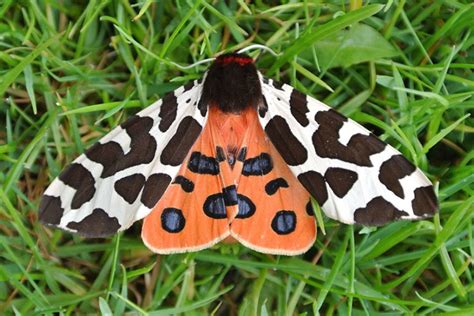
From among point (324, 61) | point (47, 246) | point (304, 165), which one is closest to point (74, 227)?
point (47, 246)

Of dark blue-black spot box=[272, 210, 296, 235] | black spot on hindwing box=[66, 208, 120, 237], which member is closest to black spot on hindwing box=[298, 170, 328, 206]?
dark blue-black spot box=[272, 210, 296, 235]

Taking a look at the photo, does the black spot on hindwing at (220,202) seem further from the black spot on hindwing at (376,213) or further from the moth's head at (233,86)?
the black spot on hindwing at (376,213)

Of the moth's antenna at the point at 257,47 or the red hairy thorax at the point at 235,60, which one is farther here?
the moth's antenna at the point at 257,47

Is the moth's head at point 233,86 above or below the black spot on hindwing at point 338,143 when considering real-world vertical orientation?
above

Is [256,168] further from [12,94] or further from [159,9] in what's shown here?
[12,94]

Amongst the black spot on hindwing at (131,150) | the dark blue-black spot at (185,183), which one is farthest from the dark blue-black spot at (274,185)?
the black spot on hindwing at (131,150)

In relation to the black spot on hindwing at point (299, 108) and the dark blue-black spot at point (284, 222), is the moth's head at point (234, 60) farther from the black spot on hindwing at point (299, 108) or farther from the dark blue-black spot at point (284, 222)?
the dark blue-black spot at point (284, 222)

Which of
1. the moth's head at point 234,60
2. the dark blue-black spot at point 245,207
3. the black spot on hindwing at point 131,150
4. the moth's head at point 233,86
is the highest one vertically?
the moth's head at point 234,60

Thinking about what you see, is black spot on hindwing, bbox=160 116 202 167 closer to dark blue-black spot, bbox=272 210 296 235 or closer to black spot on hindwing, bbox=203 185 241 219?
black spot on hindwing, bbox=203 185 241 219
